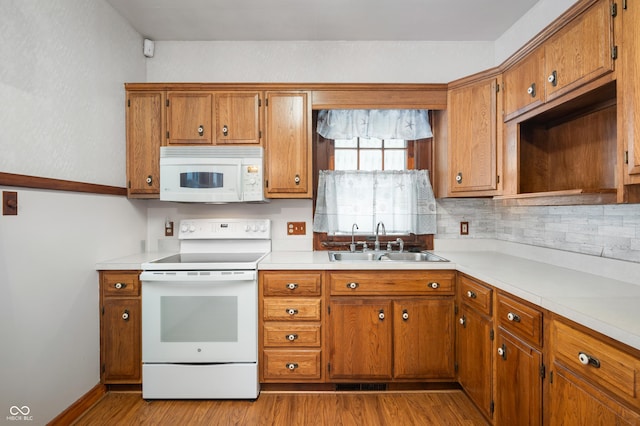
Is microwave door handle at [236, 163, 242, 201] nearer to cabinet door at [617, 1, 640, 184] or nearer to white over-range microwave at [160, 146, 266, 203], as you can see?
white over-range microwave at [160, 146, 266, 203]

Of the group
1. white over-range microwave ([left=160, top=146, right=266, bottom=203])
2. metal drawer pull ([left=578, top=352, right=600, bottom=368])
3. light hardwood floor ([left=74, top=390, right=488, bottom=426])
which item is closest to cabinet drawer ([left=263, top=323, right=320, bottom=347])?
light hardwood floor ([left=74, top=390, right=488, bottom=426])

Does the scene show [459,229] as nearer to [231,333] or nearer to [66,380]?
[231,333]

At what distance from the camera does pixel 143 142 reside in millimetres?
2492

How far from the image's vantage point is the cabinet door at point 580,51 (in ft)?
4.34

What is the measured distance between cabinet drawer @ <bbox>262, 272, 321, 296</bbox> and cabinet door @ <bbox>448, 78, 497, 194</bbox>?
128cm

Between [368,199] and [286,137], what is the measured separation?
0.85 meters

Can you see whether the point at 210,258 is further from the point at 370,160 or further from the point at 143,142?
the point at 370,160

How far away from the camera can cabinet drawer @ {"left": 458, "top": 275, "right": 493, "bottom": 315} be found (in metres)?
1.76

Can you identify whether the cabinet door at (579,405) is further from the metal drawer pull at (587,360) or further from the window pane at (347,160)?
the window pane at (347,160)

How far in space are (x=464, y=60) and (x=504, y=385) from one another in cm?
251

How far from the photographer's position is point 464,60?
2801 mm

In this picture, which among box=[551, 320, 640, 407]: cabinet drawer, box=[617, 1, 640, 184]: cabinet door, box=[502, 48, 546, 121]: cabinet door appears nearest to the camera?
box=[551, 320, 640, 407]: cabinet drawer

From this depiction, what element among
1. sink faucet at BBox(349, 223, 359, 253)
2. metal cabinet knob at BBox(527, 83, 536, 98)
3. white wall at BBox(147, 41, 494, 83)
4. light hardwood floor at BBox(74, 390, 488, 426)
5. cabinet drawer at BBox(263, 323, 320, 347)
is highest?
white wall at BBox(147, 41, 494, 83)

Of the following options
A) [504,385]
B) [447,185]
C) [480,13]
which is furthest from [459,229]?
[480,13]
